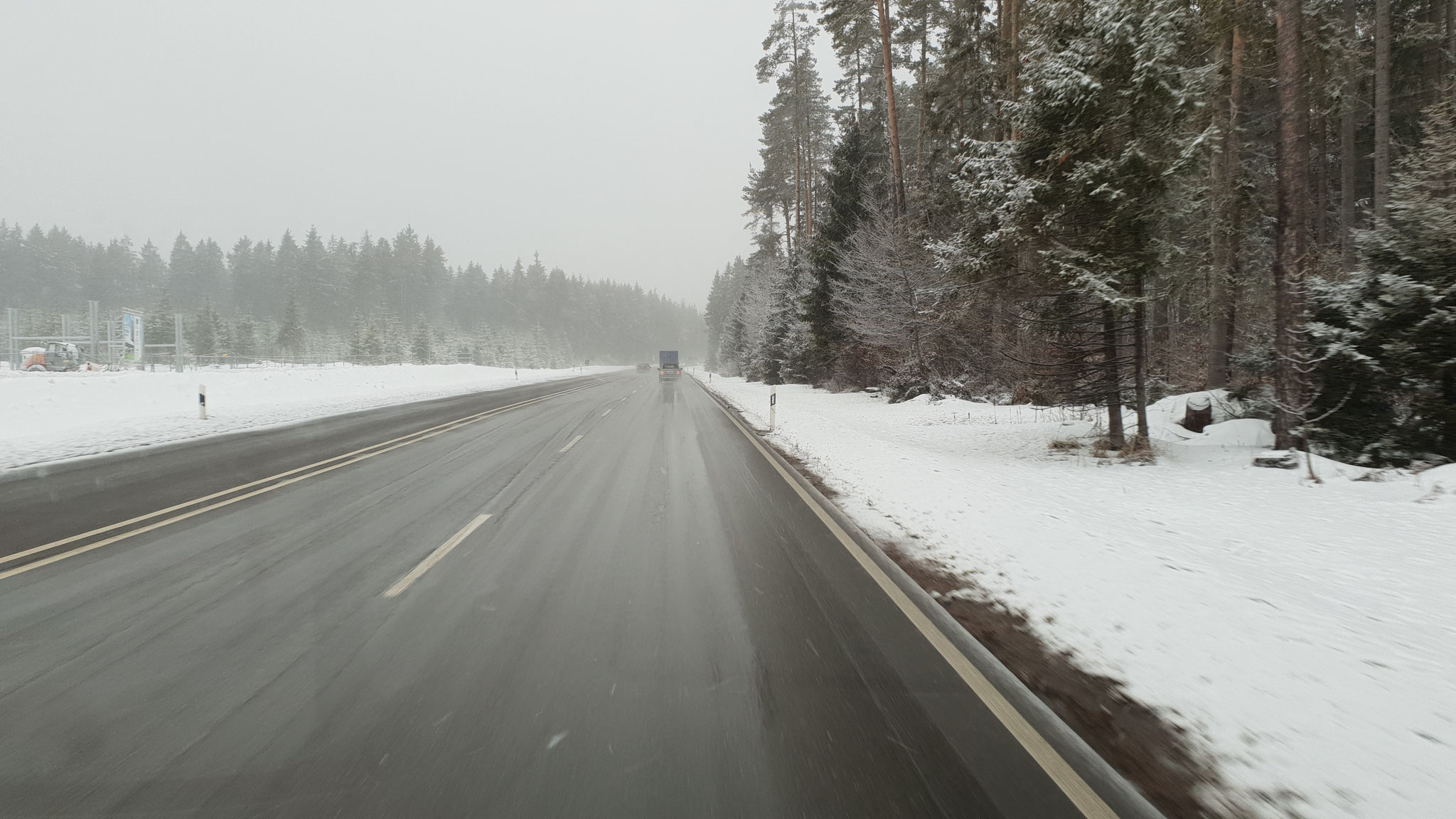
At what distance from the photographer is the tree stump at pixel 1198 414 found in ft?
36.6

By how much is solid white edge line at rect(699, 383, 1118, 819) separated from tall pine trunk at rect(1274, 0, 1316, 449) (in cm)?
752

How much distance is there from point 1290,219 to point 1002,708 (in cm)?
974

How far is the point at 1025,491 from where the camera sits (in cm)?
796

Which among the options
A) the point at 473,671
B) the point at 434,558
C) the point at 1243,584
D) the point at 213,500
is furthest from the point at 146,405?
the point at 1243,584

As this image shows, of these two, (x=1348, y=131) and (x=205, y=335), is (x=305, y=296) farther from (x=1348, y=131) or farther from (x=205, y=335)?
(x=1348, y=131)

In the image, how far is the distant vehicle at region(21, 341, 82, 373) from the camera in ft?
121

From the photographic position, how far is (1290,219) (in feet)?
28.2

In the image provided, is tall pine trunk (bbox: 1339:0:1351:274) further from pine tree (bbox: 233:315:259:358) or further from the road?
pine tree (bbox: 233:315:259:358)

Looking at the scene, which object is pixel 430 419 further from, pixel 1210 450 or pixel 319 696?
pixel 1210 450

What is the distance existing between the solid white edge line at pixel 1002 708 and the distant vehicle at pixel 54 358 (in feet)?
172

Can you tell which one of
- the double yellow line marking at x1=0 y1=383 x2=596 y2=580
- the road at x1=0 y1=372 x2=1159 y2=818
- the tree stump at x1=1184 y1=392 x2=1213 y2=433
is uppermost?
the tree stump at x1=1184 y1=392 x2=1213 y2=433

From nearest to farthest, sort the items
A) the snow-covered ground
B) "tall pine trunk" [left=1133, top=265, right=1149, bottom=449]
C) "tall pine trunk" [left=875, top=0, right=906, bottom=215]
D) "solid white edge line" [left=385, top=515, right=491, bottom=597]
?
the snow-covered ground, "solid white edge line" [left=385, top=515, right=491, bottom=597], "tall pine trunk" [left=1133, top=265, right=1149, bottom=449], "tall pine trunk" [left=875, top=0, right=906, bottom=215]

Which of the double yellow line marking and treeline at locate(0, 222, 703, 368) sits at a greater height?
treeline at locate(0, 222, 703, 368)

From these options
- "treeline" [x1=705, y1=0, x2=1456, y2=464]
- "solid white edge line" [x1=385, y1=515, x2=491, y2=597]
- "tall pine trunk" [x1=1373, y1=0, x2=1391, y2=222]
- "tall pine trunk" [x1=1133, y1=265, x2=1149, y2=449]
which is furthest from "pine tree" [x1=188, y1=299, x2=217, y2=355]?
"tall pine trunk" [x1=1373, y1=0, x2=1391, y2=222]
